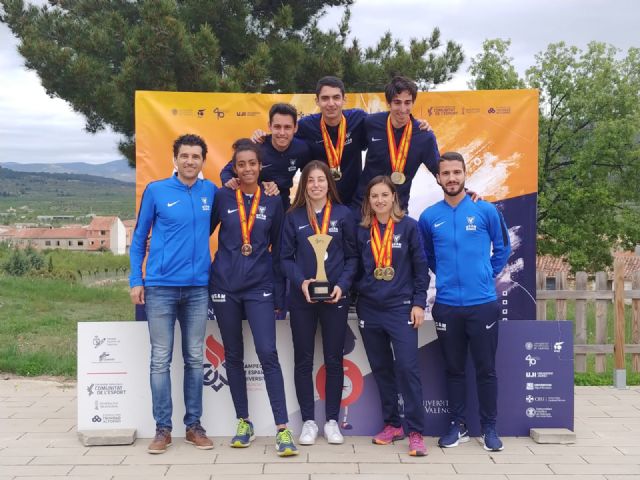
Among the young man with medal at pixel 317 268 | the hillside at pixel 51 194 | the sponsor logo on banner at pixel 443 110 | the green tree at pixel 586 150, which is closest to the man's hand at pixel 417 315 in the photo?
the young man with medal at pixel 317 268

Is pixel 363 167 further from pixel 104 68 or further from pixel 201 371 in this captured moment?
pixel 104 68

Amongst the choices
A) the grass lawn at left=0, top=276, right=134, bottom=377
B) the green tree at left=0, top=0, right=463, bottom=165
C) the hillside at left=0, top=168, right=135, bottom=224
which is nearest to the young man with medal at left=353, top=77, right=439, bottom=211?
the grass lawn at left=0, top=276, right=134, bottom=377

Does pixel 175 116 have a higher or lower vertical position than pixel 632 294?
higher

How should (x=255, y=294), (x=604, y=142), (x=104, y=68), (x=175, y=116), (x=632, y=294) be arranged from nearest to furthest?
1. (x=255, y=294)
2. (x=175, y=116)
3. (x=632, y=294)
4. (x=104, y=68)
5. (x=604, y=142)

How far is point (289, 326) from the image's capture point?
4.46 meters

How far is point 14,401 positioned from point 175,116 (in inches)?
106

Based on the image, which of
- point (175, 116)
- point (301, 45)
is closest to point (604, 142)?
point (301, 45)

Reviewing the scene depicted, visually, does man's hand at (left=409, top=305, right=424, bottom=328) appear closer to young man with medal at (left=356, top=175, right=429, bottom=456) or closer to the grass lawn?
young man with medal at (left=356, top=175, right=429, bottom=456)

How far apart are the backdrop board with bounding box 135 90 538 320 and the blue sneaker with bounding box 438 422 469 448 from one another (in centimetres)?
182

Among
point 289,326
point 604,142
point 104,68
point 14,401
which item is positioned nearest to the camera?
point 289,326

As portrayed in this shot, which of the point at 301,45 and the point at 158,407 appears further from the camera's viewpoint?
the point at 301,45

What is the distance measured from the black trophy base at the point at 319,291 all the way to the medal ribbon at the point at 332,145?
966mm

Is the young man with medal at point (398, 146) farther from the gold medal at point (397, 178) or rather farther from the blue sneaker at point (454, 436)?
the blue sneaker at point (454, 436)

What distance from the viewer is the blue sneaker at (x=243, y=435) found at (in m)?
4.20
